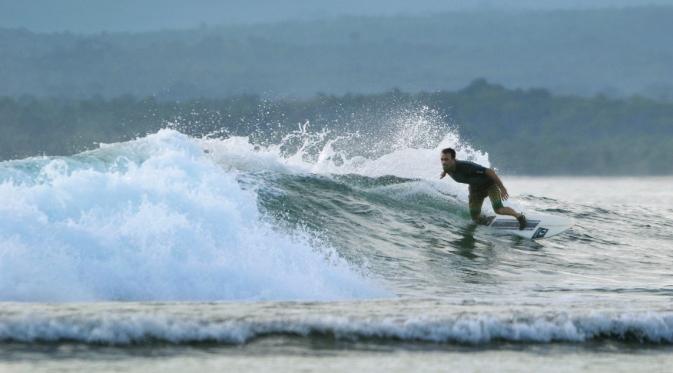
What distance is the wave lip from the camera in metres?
6.07

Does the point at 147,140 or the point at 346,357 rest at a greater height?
the point at 147,140

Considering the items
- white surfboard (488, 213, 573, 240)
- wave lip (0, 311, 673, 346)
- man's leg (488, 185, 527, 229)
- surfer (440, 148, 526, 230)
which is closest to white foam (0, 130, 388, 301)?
wave lip (0, 311, 673, 346)

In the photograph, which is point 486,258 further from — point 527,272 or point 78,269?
point 78,269

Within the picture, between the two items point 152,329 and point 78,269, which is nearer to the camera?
point 152,329

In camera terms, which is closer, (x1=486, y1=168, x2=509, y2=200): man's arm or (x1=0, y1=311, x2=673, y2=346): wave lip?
(x1=0, y1=311, x2=673, y2=346): wave lip

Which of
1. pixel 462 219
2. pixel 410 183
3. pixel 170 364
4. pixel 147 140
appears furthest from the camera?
pixel 410 183

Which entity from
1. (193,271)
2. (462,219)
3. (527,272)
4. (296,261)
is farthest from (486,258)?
(193,271)

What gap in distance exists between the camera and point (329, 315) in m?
6.63

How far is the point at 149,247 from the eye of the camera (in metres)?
10.3

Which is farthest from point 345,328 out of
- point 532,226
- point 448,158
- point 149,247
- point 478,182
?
point 532,226

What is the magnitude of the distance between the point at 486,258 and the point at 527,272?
1.19m

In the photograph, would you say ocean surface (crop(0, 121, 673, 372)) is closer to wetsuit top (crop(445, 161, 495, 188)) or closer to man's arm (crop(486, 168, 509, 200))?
man's arm (crop(486, 168, 509, 200))

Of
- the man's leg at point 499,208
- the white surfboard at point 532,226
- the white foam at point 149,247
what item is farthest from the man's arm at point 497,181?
the white foam at point 149,247

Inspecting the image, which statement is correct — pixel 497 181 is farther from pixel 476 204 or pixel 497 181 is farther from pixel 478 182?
pixel 476 204
